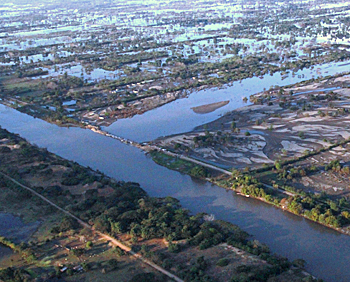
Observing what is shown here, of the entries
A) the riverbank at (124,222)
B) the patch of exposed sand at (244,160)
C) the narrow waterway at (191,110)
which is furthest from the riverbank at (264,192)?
the narrow waterway at (191,110)

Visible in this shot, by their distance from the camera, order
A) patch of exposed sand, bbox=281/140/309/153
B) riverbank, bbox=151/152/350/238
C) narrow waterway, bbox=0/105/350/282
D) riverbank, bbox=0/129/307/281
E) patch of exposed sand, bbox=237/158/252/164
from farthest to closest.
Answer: patch of exposed sand, bbox=281/140/309/153 < patch of exposed sand, bbox=237/158/252/164 < riverbank, bbox=151/152/350/238 < narrow waterway, bbox=0/105/350/282 < riverbank, bbox=0/129/307/281

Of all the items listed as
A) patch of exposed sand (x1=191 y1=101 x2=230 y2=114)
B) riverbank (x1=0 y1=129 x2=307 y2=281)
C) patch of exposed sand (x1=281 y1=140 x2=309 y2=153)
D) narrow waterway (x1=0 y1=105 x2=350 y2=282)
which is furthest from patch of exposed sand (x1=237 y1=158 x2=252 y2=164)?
patch of exposed sand (x1=191 y1=101 x2=230 y2=114)

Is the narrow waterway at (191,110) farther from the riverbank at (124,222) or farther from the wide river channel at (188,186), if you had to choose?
the riverbank at (124,222)

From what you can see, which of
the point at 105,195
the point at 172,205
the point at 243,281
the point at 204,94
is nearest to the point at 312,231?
the point at 243,281

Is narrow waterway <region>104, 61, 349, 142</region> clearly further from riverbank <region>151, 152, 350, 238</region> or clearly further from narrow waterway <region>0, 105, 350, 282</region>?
riverbank <region>151, 152, 350, 238</region>

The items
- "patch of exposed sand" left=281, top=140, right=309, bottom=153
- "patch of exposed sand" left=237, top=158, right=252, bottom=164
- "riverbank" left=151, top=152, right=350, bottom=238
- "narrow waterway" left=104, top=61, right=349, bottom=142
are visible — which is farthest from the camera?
"narrow waterway" left=104, top=61, right=349, bottom=142

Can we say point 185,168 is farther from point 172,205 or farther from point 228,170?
point 172,205

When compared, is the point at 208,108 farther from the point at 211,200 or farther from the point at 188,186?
the point at 211,200

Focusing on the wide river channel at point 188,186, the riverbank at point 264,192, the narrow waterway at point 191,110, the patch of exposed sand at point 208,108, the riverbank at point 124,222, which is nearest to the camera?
the riverbank at point 124,222

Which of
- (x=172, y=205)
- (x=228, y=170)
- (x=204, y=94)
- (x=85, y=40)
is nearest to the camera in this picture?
(x=172, y=205)
